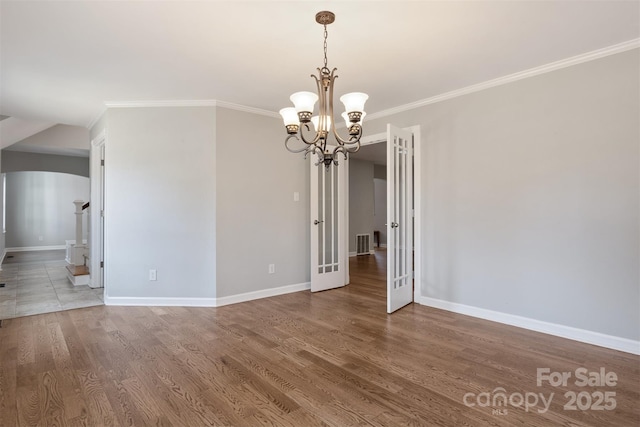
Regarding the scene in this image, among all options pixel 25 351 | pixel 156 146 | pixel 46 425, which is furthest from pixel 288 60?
pixel 25 351

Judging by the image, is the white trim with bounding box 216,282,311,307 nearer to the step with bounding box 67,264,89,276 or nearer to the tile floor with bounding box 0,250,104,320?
the tile floor with bounding box 0,250,104,320

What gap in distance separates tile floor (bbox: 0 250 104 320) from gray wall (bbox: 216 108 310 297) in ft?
5.76

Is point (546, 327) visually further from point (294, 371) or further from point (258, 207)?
point (258, 207)

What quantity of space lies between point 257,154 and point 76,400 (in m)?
3.15

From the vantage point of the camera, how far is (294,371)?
2.44 meters

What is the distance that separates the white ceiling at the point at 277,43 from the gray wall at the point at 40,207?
7.20 metres

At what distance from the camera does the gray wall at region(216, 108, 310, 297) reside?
4227 mm

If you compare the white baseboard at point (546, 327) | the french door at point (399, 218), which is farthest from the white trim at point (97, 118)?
the white baseboard at point (546, 327)

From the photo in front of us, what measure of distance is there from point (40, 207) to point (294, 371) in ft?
34.5

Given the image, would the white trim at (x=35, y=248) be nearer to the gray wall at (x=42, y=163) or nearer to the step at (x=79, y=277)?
the gray wall at (x=42, y=163)

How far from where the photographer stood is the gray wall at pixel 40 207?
30.5 ft

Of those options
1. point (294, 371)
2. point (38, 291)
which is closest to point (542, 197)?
point (294, 371)

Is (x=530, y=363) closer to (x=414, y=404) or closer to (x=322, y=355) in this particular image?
(x=414, y=404)

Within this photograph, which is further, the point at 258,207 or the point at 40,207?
the point at 40,207
